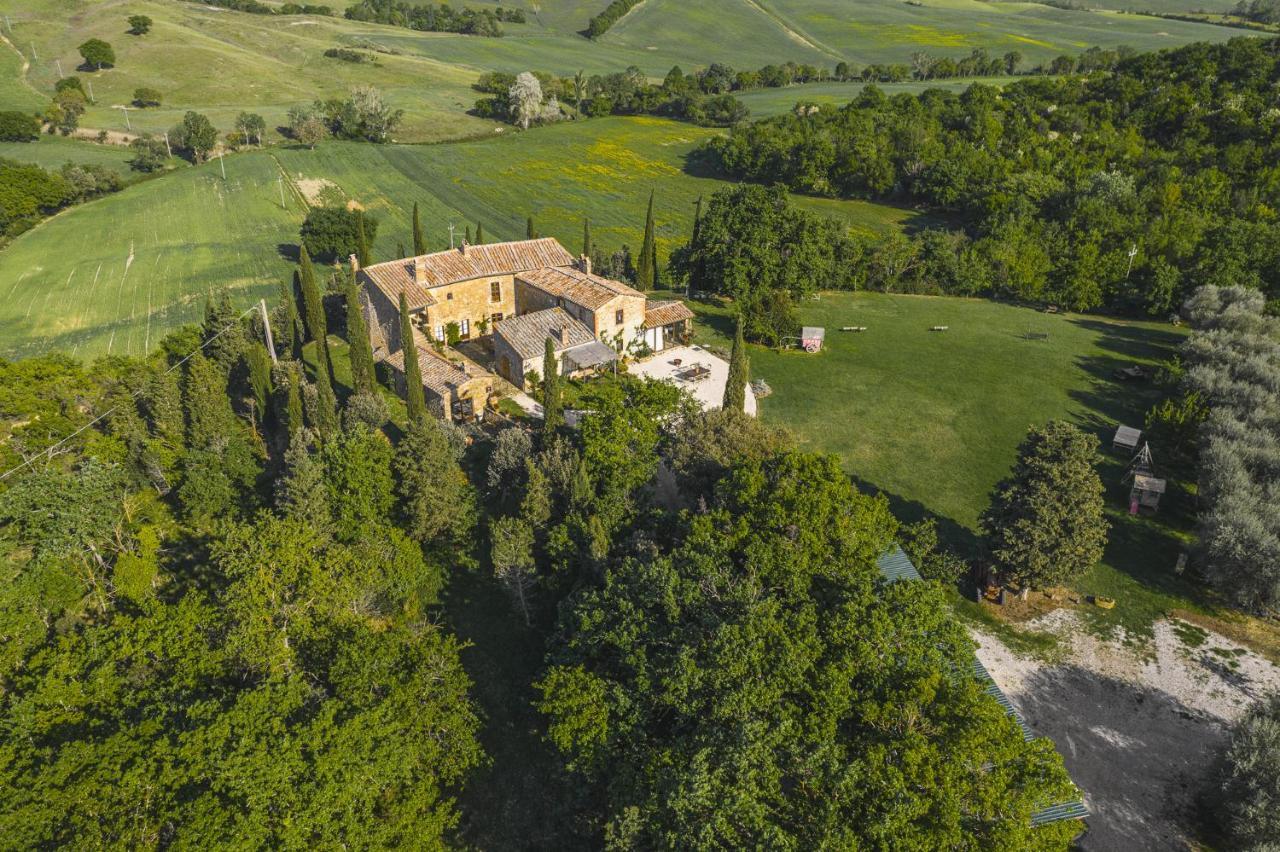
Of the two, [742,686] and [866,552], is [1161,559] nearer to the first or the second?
[866,552]

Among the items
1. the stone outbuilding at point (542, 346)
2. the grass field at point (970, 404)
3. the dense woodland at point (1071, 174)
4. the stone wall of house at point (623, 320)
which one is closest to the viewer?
the grass field at point (970, 404)

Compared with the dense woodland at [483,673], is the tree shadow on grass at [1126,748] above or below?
below

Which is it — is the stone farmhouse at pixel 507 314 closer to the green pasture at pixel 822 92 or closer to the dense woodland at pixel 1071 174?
the dense woodland at pixel 1071 174

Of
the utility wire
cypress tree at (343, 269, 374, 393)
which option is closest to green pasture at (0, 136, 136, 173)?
the utility wire

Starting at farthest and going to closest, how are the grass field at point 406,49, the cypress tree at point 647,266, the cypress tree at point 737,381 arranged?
the grass field at point 406,49
the cypress tree at point 647,266
the cypress tree at point 737,381

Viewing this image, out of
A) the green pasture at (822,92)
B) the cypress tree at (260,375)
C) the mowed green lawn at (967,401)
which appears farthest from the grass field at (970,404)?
the green pasture at (822,92)
